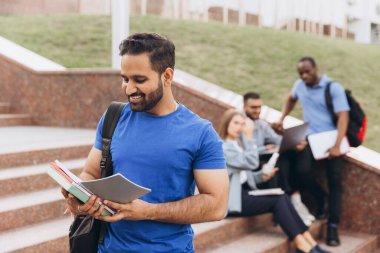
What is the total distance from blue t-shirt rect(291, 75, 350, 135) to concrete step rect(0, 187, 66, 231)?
9.10 feet

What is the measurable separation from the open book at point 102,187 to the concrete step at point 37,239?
209cm

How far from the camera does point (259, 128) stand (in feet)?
19.8

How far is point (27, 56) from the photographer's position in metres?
8.73

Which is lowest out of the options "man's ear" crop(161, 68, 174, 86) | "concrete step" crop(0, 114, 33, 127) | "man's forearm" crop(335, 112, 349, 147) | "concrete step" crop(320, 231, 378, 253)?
"concrete step" crop(320, 231, 378, 253)

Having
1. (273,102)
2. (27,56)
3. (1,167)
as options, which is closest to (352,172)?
(1,167)

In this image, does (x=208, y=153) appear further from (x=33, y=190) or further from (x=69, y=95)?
(x=69, y=95)

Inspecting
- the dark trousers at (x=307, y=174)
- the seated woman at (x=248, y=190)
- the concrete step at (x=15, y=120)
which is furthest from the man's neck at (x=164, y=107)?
the concrete step at (x=15, y=120)

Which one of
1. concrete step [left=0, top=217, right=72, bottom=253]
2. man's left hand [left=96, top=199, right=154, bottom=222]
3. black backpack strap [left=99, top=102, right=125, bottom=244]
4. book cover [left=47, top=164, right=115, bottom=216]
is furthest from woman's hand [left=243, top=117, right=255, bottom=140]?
book cover [left=47, top=164, right=115, bottom=216]

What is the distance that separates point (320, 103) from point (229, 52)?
299 inches

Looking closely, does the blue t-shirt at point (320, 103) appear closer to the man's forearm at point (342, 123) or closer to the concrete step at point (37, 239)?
the man's forearm at point (342, 123)

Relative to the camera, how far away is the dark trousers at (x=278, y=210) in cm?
539

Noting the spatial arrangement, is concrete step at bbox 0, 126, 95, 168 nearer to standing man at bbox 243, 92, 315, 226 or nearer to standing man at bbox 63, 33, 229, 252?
standing man at bbox 243, 92, 315, 226

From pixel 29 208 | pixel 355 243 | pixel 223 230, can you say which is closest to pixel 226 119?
pixel 223 230

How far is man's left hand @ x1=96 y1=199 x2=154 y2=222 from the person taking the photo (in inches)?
78.5
